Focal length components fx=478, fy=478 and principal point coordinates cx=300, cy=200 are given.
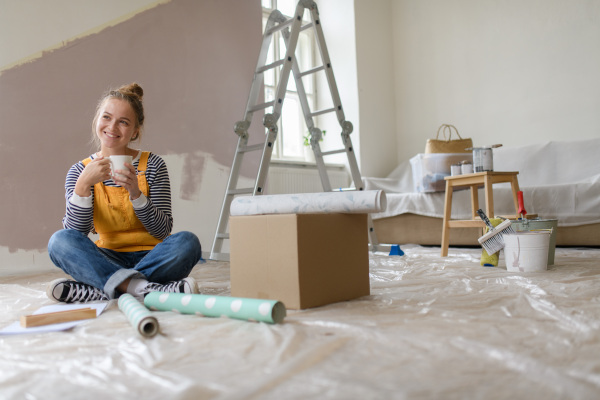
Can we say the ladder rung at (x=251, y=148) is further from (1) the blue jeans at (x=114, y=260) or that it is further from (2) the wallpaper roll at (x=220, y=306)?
(2) the wallpaper roll at (x=220, y=306)

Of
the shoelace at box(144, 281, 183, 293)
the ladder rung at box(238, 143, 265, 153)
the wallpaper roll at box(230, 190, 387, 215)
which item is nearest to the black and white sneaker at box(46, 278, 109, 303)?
the shoelace at box(144, 281, 183, 293)

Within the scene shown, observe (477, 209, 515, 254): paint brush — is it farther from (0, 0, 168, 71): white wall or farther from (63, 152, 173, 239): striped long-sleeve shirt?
(0, 0, 168, 71): white wall

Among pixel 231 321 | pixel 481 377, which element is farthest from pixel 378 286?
pixel 481 377

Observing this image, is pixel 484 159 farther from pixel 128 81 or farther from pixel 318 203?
pixel 128 81

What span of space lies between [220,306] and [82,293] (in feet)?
1.77

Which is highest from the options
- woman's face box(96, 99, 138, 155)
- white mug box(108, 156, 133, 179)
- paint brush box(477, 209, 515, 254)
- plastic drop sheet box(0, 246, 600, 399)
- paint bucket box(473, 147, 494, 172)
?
woman's face box(96, 99, 138, 155)

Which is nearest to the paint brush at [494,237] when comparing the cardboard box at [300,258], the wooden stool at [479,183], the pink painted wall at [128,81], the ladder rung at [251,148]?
the wooden stool at [479,183]

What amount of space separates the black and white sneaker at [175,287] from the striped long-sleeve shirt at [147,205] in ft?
0.67

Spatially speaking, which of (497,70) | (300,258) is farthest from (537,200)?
(300,258)

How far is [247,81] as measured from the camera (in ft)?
10.7

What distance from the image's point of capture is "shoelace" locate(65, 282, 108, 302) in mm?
1383

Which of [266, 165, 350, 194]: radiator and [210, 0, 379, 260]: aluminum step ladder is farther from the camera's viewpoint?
[266, 165, 350, 194]: radiator

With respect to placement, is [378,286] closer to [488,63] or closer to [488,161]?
[488,161]

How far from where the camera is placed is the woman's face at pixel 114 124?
60.3 inches
